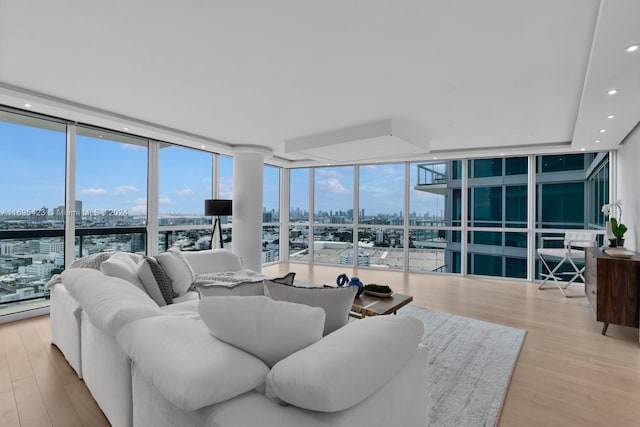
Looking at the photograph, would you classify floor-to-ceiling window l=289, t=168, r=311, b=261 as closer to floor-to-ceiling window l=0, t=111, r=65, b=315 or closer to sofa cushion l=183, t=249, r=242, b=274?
sofa cushion l=183, t=249, r=242, b=274

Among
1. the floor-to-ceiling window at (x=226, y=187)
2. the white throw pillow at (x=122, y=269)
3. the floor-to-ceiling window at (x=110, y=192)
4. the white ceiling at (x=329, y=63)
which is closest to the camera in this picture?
the white ceiling at (x=329, y=63)

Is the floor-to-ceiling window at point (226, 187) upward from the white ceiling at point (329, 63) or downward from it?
downward

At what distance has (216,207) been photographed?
5.65 metres

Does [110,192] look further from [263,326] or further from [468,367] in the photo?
[468,367]

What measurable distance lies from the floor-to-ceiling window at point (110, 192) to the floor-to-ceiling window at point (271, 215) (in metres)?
3.05

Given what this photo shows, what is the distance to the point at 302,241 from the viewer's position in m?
8.34

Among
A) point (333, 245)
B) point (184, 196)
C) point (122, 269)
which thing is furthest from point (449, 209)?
point (122, 269)

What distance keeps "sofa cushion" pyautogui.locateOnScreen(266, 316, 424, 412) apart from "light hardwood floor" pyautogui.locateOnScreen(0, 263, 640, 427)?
4.34 ft

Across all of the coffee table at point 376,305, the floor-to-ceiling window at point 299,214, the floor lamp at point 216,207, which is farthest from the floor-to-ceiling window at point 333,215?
the coffee table at point 376,305

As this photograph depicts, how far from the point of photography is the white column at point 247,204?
612cm

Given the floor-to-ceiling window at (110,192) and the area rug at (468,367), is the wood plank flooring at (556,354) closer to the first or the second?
the area rug at (468,367)

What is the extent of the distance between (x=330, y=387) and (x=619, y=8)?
238cm

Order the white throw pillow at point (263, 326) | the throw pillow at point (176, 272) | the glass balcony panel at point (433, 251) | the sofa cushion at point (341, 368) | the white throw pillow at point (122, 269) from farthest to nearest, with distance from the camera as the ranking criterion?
the glass balcony panel at point (433, 251) → the throw pillow at point (176, 272) → the white throw pillow at point (122, 269) → the white throw pillow at point (263, 326) → the sofa cushion at point (341, 368)

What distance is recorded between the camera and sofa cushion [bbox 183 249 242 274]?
13.4 ft
